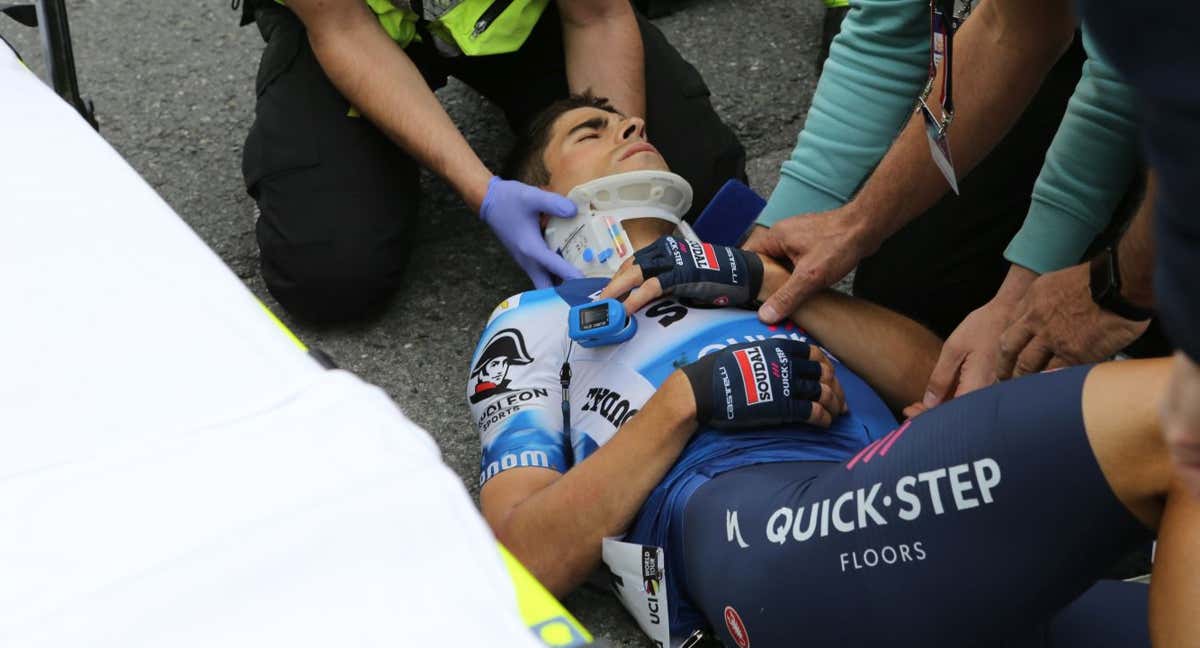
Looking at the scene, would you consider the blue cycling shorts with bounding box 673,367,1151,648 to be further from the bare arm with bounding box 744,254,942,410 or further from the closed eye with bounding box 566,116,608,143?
the closed eye with bounding box 566,116,608,143

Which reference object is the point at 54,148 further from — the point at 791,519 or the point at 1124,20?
the point at 1124,20

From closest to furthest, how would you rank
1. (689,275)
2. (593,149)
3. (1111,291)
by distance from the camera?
(1111,291), (689,275), (593,149)

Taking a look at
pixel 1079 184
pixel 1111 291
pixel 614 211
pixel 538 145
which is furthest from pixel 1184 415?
pixel 538 145

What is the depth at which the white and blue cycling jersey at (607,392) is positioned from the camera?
5.84ft

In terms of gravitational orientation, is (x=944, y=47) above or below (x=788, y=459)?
above

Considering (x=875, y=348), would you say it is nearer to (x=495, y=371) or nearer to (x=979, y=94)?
(x=979, y=94)

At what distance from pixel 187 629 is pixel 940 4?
139cm

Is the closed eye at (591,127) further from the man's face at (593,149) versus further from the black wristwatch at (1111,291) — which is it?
the black wristwatch at (1111,291)

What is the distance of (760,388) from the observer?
174 centimetres

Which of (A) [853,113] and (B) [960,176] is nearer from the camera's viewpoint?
(B) [960,176]

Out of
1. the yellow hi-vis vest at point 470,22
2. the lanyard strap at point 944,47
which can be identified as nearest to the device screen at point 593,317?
the lanyard strap at point 944,47

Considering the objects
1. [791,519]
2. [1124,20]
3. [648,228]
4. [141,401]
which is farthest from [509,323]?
[1124,20]

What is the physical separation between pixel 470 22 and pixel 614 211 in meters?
0.75

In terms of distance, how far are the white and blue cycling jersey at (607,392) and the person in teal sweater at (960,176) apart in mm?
122
